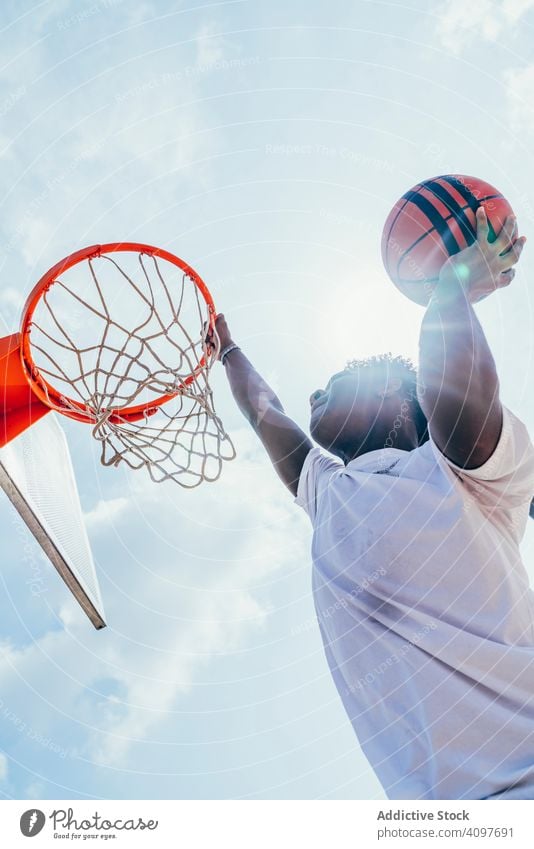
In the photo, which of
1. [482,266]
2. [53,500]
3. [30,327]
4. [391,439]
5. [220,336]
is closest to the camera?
[482,266]

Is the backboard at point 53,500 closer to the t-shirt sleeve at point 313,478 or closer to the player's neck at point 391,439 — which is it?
the t-shirt sleeve at point 313,478

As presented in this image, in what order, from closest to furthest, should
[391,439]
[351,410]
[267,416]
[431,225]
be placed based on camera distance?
1. [431,225]
2. [391,439]
3. [351,410]
4. [267,416]

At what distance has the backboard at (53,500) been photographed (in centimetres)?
328

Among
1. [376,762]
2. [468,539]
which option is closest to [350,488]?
[468,539]

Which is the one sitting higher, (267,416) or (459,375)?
(267,416)

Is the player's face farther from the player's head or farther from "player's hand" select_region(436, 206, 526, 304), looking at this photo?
"player's hand" select_region(436, 206, 526, 304)

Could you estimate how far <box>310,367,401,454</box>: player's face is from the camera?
296cm

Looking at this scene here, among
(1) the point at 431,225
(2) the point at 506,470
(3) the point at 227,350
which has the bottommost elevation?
(2) the point at 506,470

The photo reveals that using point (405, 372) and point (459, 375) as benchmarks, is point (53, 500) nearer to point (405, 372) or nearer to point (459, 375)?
point (405, 372)

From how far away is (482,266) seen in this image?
221 cm

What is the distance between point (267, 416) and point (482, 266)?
1.65m

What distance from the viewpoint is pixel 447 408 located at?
6.43 ft

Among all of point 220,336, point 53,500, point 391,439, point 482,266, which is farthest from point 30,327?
point 482,266
